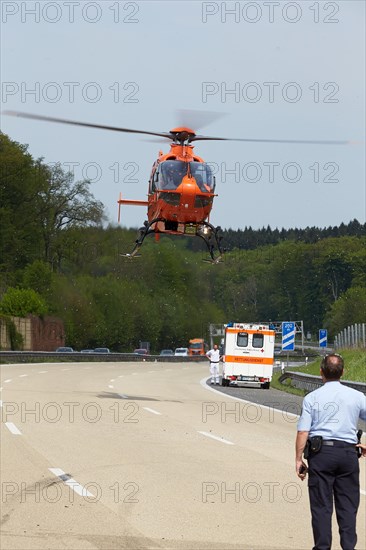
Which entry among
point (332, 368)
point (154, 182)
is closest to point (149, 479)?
point (332, 368)

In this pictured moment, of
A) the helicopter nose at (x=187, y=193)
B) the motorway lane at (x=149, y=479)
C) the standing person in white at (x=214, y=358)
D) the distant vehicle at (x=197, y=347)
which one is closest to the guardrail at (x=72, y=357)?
the distant vehicle at (x=197, y=347)

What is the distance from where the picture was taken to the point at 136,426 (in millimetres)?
23953

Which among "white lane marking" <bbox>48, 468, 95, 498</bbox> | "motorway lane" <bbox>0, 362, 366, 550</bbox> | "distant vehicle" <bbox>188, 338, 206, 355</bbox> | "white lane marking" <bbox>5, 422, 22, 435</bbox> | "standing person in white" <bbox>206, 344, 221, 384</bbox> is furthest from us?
"distant vehicle" <bbox>188, 338, 206, 355</bbox>

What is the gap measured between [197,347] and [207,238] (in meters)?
87.8

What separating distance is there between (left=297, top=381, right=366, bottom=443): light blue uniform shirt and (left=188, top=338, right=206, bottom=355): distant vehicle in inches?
3987

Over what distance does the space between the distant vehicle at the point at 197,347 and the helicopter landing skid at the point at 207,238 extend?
86.9 m

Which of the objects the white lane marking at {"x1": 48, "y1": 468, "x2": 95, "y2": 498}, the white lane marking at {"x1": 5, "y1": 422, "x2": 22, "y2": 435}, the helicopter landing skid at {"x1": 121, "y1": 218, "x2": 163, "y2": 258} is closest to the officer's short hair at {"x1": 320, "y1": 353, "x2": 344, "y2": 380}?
the white lane marking at {"x1": 48, "y1": 468, "x2": 95, "y2": 498}

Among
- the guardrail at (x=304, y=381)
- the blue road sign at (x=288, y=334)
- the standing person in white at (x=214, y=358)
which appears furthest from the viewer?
the standing person in white at (x=214, y=358)

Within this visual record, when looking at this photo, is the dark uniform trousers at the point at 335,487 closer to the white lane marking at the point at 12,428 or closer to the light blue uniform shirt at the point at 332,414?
the light blue uniform shirt at the point at 332,414

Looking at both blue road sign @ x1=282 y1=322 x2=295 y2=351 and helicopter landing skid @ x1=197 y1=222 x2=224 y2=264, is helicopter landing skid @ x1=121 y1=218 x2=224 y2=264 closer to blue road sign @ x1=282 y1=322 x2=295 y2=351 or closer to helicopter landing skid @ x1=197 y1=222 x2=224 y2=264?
helicopter landing skid @ x1=197 y1=222 x2=224 y2=264

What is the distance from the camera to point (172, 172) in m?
23.0

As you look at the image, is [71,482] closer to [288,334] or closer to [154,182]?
[154,182]

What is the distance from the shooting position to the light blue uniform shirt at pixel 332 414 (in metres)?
8.29

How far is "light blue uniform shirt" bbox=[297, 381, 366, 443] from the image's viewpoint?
8.29 metres
